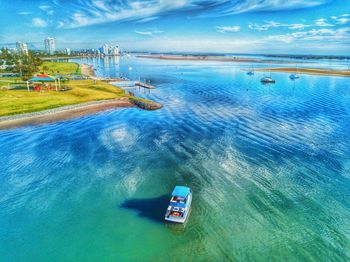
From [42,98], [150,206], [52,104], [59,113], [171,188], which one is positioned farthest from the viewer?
[42,98]

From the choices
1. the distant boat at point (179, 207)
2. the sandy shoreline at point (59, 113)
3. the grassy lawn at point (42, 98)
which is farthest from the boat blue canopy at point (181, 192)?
the grassy lawn at point (42, 98)

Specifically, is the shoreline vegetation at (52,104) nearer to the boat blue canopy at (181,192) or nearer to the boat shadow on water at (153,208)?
the boat shadow on water at (153,208)

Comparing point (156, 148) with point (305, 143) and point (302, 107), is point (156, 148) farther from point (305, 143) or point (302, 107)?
point (302, 107)

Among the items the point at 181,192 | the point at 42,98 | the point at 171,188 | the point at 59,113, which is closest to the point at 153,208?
the point at 181,192

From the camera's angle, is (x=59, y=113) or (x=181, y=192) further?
(x=59, y=113)

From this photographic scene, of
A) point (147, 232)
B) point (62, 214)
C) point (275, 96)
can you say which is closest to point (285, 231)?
point (147, 232)

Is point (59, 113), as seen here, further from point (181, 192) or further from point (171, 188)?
point (181, 192)

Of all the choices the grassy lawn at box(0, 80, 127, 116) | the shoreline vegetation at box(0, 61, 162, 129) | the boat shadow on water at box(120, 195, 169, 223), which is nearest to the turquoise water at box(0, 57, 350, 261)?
the boat shadow on water at box(120, 195, 169, 223)
